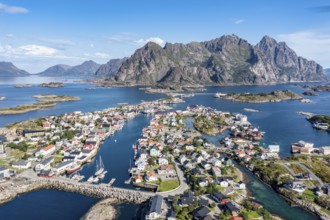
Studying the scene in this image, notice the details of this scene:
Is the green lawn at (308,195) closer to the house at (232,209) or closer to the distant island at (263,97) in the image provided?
the house at (232,209)

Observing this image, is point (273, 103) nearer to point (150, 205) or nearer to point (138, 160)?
point (138, 160)

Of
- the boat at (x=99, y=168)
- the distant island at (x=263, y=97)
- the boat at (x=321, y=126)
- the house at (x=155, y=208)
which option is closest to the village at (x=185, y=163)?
the house at (x=155, y=208)

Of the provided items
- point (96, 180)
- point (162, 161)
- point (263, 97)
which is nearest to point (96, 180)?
point (96, 180)

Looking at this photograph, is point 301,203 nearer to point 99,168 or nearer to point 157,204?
point 157,204

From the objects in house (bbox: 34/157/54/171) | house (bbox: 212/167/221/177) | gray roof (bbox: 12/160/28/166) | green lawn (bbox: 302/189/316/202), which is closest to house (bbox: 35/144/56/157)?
house (bbox: 34/157/54/171)

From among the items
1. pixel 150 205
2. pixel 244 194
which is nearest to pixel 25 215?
pixel 150 205
